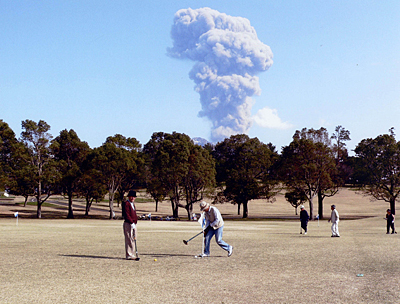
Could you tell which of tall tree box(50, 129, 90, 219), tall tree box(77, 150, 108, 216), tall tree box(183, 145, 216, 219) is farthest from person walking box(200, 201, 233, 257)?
tall tree box(50, 129, 90, 219)

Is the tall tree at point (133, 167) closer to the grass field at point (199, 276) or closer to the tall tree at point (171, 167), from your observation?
the tall tree at point (171, 167)

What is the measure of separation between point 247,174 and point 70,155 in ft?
96.9

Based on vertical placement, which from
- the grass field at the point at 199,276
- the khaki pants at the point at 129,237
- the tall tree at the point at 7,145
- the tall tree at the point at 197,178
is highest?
the tall tree at the point at 7,145

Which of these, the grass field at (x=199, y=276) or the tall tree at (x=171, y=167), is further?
the tall tree at (x=171, y=167)

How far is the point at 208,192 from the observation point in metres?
66.8

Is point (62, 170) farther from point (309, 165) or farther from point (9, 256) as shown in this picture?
point (9, 256)

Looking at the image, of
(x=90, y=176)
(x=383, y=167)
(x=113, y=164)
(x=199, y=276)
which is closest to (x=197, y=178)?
(x=113, y=164)

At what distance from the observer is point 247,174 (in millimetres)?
69875

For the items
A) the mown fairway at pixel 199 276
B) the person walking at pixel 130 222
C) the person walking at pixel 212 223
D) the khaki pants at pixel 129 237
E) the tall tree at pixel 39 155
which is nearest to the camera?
the mown fairway at pixel 199 276

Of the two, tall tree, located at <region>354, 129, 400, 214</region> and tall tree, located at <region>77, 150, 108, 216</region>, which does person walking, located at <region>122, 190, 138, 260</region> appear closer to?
tall tree, located at <region>77, 150, 108, 216</region>

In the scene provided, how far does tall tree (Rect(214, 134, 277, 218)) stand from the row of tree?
165 millimetres

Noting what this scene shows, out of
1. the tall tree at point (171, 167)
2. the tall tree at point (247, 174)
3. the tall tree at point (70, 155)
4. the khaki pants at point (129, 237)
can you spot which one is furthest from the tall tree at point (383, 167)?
→ the khaki pants at point (129, 237)

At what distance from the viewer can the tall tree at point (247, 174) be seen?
228 ft

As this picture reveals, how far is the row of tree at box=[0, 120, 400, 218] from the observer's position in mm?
61781
